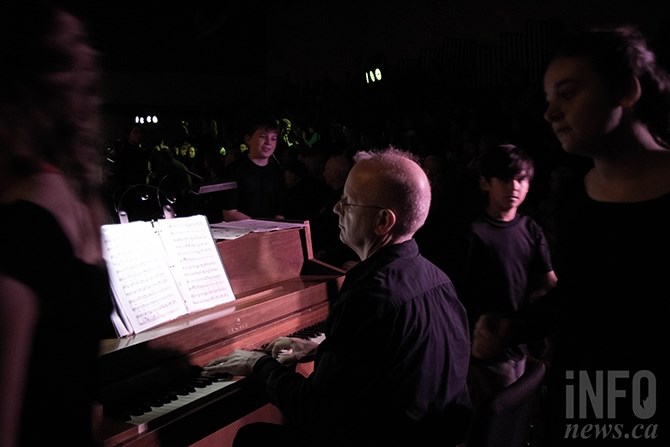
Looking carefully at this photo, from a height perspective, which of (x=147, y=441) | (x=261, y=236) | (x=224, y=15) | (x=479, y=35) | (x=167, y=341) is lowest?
(x=147, y=441)

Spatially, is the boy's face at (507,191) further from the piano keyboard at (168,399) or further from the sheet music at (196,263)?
the piano keyboard at (168,399)

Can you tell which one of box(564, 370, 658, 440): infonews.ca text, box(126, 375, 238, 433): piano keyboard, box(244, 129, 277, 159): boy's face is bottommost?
box(126, 375, 238, 433): piano keyboard

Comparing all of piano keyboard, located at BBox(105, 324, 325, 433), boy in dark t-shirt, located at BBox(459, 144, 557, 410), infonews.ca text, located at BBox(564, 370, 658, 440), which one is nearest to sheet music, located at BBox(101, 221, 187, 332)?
piano keyboard, located at BBox(105, 324, 325, 433)

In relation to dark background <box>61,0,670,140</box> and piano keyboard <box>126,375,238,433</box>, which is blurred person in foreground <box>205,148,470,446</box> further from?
dark background <box>61,0,670,140</box>

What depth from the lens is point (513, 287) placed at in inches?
123

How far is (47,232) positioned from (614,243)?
123 cm

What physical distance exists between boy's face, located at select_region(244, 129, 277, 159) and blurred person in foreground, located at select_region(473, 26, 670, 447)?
11.6 feet

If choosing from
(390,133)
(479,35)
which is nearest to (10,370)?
(390,133)

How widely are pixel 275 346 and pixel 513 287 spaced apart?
135 cm

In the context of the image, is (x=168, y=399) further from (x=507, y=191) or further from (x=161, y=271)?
(x=507, y=191)

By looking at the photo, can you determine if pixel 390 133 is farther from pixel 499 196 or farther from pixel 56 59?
pixel 56 59

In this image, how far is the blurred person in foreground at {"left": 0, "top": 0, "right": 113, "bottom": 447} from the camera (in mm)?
879

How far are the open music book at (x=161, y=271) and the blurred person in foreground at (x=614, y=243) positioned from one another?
1159 millimetres

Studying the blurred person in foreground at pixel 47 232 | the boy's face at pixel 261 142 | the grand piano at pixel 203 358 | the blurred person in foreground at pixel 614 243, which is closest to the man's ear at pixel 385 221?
the blurred person in foreground at pixel 614 243
